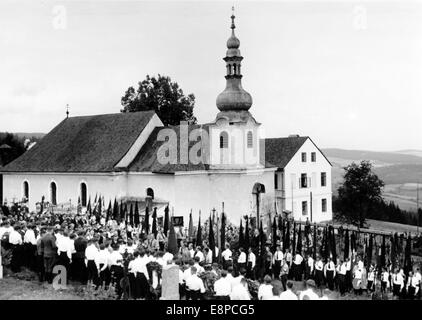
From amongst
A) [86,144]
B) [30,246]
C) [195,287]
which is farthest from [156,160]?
[195,287]

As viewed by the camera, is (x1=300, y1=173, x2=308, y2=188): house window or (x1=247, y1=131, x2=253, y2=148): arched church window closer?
(x1=247, y1=131, x2=253, y2=148): arched church window

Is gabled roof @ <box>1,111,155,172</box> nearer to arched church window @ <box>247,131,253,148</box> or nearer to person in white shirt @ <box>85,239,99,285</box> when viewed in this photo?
arched church window @ <box>247,131,253,148</box>

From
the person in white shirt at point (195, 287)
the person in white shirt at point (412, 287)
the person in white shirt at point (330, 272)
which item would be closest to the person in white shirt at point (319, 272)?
the person in white shirt at point (330, 272)

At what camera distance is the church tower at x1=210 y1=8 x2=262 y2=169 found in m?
33.5

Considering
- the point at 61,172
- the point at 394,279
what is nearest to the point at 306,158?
the point at 61,172

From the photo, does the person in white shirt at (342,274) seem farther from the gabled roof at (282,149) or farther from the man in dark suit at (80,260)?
the gabled roof at (282,149)

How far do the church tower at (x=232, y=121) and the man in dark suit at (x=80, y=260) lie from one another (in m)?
19.3

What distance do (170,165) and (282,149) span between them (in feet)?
42.7

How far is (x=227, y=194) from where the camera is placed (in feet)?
110

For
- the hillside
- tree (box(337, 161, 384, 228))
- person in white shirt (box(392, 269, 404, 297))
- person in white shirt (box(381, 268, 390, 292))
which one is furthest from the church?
person in white shirt (box(392, 269, 404, 297))

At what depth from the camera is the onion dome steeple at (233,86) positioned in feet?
110

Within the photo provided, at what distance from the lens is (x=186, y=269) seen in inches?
510

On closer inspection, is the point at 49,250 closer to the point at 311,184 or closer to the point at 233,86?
the point at 233,86

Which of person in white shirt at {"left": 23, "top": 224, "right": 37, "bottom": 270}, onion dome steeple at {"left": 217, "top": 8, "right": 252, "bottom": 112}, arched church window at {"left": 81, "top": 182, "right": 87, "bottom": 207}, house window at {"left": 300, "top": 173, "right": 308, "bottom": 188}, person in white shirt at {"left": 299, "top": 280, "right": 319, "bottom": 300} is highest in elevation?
onion dome steeple at {"left": 217, "top": 8, "right": 252, "bottom": 112}
